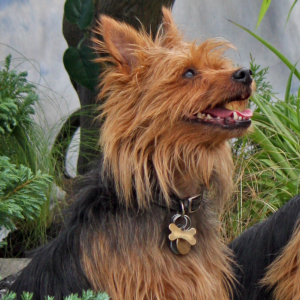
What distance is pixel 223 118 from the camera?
220cm

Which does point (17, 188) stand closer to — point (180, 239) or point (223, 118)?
point (180, 239)

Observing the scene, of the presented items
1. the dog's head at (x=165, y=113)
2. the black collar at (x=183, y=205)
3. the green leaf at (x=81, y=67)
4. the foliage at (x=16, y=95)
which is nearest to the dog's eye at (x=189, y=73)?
the dog's head at (x=165, y=113)

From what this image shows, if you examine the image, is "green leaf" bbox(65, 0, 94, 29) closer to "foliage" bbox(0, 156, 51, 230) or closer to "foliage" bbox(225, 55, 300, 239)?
"foliage" bbox(225, 55, 300, 239)

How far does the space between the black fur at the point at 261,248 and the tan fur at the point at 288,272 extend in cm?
8

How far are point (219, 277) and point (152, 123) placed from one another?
0.79 m

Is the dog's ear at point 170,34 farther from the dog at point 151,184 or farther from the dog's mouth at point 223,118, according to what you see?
the dog's mouth at point 223,118

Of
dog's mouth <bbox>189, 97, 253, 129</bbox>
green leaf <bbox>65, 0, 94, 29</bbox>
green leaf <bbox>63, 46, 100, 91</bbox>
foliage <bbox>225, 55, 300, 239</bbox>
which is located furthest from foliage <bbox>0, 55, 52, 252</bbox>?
foliage <bbox>225, 55, 300, 239</bbox>

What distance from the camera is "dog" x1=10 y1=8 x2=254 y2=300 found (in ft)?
7.14

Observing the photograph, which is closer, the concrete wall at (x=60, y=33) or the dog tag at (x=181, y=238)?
the dog tag at (x=181, y=238)

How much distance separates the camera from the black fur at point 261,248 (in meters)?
2.48

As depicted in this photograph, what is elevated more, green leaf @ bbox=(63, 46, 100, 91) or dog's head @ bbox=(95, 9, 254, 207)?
green leaf @ bbox=(63, 46, 100, 91)

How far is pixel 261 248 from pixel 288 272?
0.23 m

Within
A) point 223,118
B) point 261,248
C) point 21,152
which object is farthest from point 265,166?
point 223,118

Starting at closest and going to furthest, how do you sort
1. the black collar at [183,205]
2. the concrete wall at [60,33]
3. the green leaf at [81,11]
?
the black collar at [183,205], the green leaf at [81,11], the concrete wall at [60,33]
